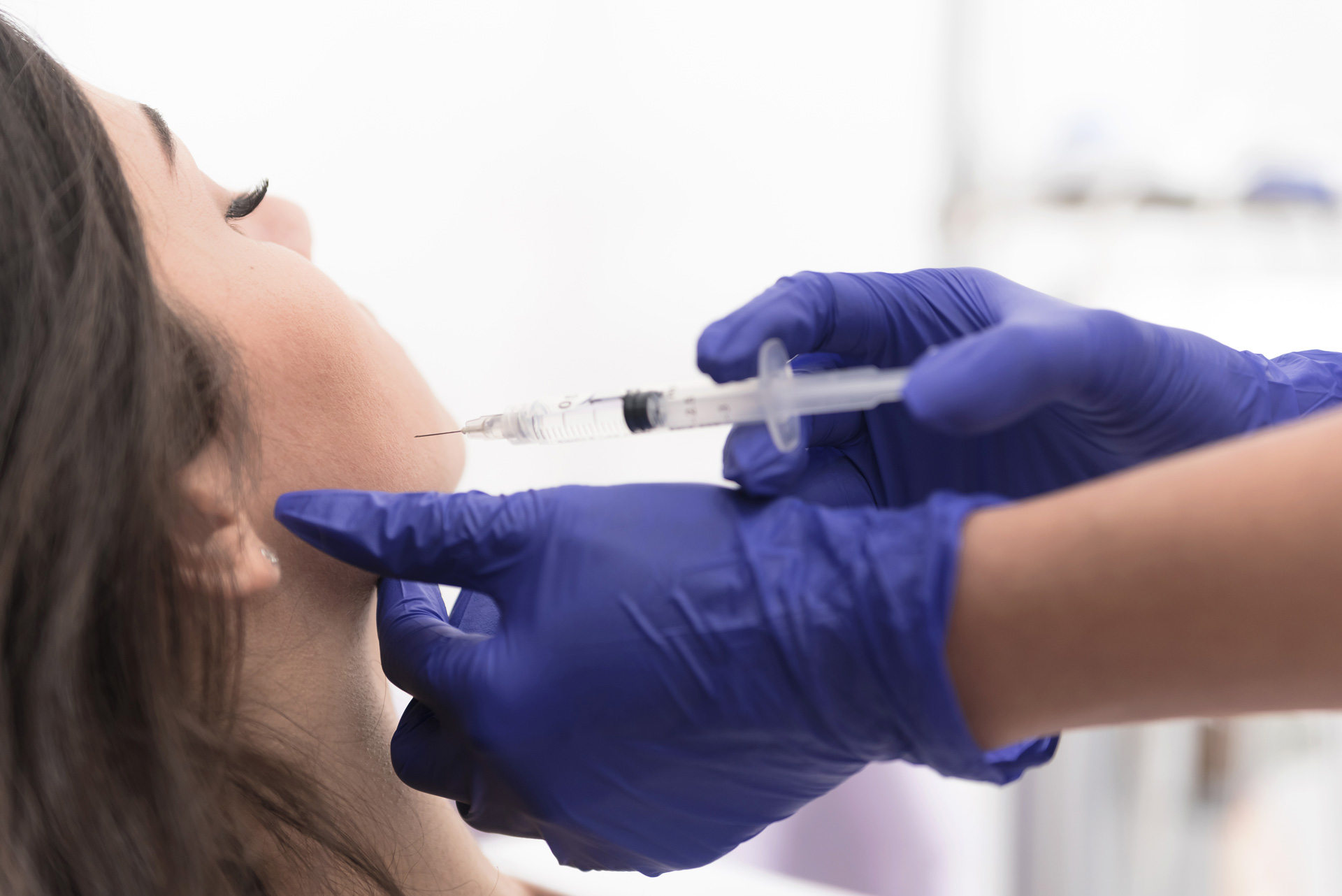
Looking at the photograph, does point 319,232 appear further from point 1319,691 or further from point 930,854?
point 930,854

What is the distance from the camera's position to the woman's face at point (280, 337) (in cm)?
80

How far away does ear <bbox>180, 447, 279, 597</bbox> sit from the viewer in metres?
0.72

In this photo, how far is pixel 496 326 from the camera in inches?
72.6

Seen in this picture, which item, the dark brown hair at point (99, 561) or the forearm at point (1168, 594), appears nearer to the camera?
the forearm at point (1168, 594)

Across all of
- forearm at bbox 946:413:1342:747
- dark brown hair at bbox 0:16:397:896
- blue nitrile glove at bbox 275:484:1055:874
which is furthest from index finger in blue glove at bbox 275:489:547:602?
forearm at bbox 946:413:1342:747

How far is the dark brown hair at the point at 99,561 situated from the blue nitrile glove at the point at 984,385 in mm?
465

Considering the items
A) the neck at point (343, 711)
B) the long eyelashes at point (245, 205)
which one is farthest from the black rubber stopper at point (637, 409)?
the long eyelashes at point (245, 205)

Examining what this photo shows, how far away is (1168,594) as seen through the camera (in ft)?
1.76

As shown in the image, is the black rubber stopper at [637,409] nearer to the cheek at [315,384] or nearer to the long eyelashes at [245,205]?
the cheek at [315,384]

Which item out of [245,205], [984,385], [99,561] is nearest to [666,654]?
[984,385]

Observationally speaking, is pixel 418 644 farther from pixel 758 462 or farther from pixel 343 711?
pixel 758 462

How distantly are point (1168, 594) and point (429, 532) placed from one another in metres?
0.55

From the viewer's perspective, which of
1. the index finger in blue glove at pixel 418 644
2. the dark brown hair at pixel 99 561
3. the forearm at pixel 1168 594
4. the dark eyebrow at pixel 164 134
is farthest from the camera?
the dark eyebrow at pixel 164 134

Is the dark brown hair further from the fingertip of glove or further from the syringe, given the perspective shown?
the fingertip of glove
